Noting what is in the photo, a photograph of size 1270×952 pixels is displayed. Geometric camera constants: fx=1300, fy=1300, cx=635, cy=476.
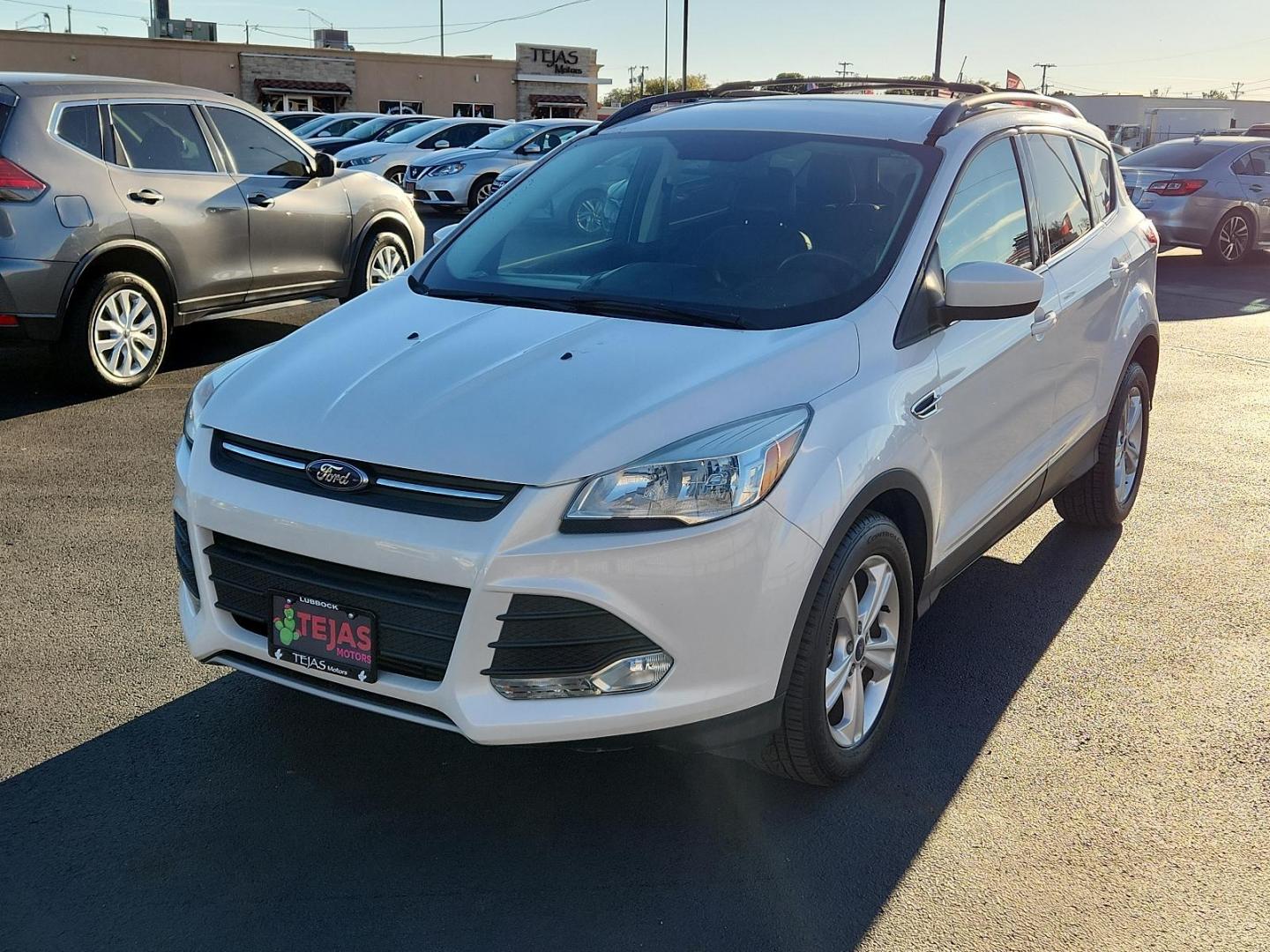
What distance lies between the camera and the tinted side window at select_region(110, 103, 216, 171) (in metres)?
7.70

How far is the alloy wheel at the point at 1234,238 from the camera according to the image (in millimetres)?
15219

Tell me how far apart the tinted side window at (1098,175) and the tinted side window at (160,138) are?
5395 mm

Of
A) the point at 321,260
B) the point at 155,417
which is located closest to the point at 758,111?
the point at 155,417

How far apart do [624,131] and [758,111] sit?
0.51 metres

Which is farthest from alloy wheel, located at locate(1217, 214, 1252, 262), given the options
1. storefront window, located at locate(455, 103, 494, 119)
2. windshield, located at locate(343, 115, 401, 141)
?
storefront window, located at locate(455, 103, 494, 119)

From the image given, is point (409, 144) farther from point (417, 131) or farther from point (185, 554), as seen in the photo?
point (185, 554)

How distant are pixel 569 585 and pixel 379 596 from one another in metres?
0.44

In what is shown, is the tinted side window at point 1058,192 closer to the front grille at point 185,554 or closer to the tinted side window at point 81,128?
the front grille at point 185,554

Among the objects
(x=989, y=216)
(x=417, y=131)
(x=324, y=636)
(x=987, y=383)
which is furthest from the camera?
(x=417, y=131)

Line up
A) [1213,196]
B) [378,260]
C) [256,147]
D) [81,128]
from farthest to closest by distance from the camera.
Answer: [1213,196] < [378,260] < [256,147] < [81,128]

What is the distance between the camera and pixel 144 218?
25.0 feet

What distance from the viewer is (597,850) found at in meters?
3.20

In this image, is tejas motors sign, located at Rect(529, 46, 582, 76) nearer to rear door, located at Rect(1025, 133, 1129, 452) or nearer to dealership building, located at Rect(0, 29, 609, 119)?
dealership building, located at Rect(0, 29, 609, 119)

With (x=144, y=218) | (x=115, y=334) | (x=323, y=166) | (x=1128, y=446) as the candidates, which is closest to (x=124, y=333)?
(x=115, y=334)
